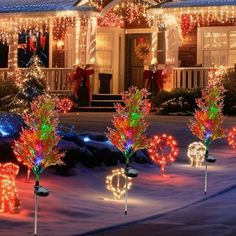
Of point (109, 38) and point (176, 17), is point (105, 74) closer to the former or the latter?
point (109, 38)

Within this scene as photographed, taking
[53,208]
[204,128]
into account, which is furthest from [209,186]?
[53,208]

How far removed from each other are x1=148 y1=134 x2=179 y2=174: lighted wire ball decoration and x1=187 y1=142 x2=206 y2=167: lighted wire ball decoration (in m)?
0.36

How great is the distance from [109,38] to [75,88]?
3.48 meters

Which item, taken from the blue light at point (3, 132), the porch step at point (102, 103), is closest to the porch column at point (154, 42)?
the porch step at point (102, 103)

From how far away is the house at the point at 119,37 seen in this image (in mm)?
28656

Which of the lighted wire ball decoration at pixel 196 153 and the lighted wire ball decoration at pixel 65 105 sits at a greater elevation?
the lighted wire ball decoration at pixel 65 105

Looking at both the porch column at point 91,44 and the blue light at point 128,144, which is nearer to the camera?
the blue light at point 128,144

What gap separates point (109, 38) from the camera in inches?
1233

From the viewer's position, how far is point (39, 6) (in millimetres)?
29938

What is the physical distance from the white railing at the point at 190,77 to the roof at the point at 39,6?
390 cm

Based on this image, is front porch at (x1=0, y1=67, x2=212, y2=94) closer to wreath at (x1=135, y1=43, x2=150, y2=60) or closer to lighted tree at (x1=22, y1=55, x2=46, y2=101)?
wreath at (x1=135, y1=43, x2=150, y2=60)

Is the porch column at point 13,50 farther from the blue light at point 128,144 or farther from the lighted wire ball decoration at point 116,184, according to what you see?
the blue light at point 128,144

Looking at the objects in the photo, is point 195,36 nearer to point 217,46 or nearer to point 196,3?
point 217,46

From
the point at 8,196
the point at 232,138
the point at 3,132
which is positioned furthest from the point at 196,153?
the point at 8,196
